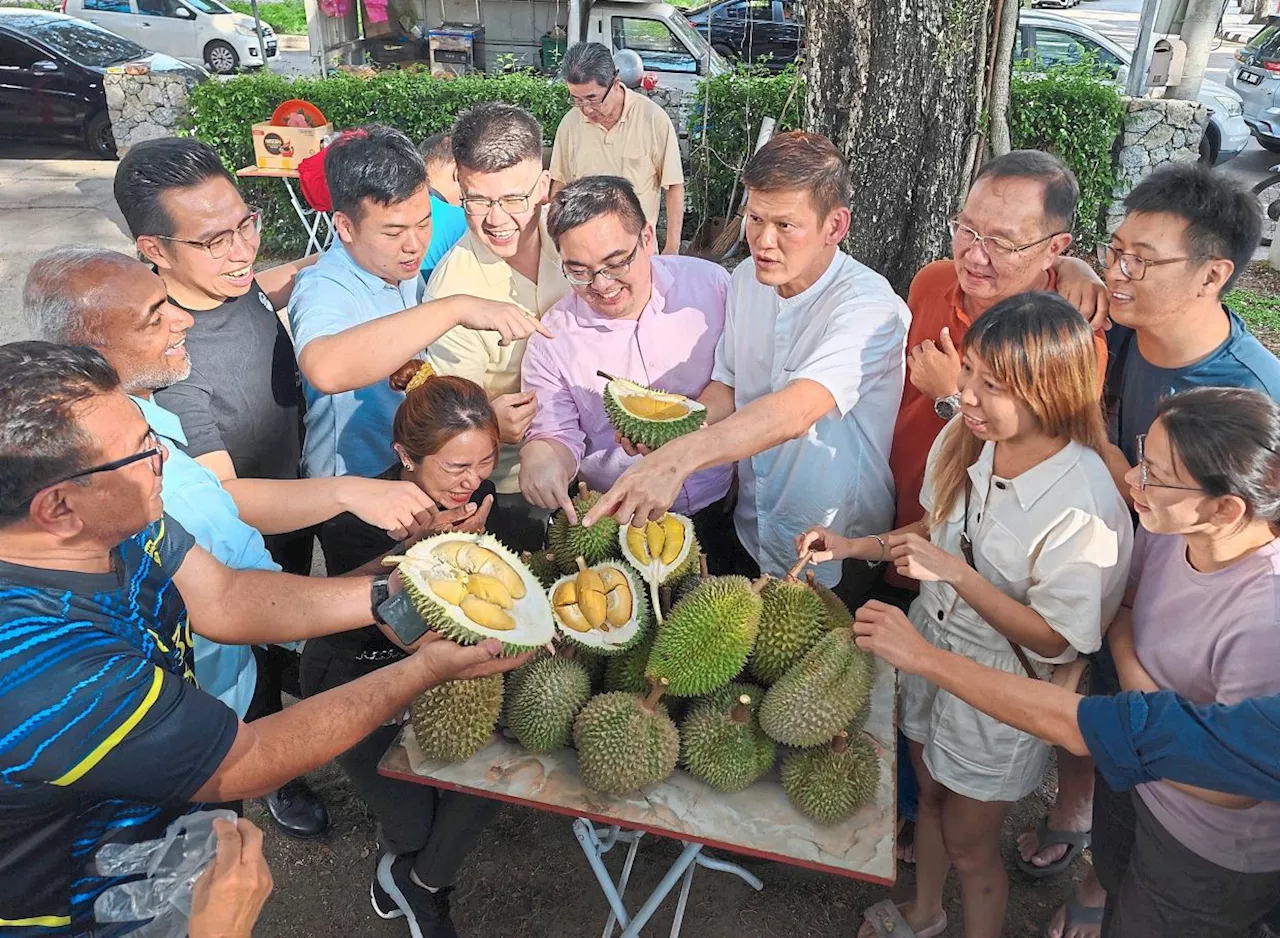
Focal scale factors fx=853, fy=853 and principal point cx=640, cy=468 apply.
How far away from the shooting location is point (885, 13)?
12.5 ft

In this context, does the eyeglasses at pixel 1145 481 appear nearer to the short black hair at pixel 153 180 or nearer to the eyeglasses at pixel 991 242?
the eyeglasses at pixel 991 242

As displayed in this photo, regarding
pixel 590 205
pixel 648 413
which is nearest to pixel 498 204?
pixel 590 205

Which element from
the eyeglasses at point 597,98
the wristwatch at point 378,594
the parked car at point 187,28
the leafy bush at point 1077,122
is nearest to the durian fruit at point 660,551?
the wristwatch at point 378,594

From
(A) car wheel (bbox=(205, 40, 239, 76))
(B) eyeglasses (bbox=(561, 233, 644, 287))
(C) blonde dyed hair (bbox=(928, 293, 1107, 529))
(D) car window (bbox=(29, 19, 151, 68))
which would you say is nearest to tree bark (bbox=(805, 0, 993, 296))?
(B) eyeglasses (bbox=(561, 233, 644, 287))

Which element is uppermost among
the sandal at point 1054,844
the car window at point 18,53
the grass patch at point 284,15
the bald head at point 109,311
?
the grass patch at point 284,15

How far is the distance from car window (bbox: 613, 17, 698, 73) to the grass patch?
47.7 ft

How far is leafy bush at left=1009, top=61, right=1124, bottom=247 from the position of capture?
24.7ft

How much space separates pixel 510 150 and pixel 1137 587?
7.55 ft

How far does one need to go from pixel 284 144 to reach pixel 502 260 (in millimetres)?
5872

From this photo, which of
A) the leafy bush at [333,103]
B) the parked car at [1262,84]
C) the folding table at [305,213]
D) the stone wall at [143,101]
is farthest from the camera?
the parked car at [1262,84]

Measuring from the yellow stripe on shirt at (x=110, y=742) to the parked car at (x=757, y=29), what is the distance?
1145 centimetres

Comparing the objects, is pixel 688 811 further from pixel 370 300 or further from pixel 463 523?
pixel 370 300

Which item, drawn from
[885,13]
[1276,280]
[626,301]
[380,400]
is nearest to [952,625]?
[626,301]

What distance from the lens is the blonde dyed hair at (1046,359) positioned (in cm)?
194
